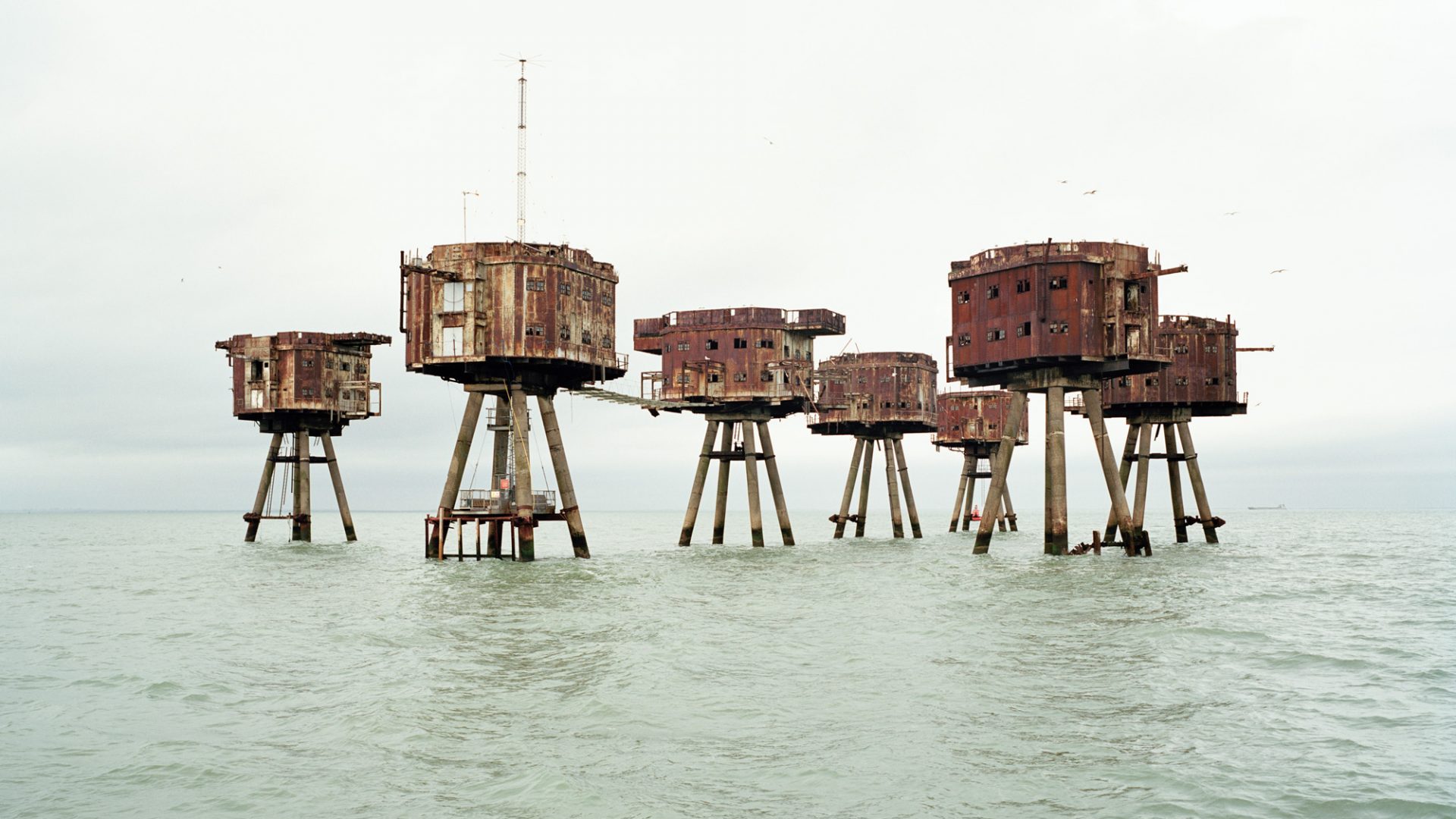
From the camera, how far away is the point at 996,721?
59.3ft

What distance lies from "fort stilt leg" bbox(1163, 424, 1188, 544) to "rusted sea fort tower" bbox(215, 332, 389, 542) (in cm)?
4304

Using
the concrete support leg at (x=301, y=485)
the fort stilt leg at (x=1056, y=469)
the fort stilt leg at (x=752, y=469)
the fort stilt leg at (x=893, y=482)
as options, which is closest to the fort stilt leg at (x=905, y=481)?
the fort stilt leg at (x=893, y=482)

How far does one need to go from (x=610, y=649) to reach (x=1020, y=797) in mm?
13061

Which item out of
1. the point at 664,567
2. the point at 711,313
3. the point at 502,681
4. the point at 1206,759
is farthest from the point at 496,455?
the point at 1206,759

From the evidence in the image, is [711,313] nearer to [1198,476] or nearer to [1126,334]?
[1126,334]

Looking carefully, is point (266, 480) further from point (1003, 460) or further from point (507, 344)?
point (1003, 460)

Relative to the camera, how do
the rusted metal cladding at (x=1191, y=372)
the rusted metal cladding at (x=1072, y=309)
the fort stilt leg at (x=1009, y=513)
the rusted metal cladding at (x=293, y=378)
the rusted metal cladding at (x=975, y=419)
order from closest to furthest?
the rusted metal cladding at (x=1072, y=309) → the rusted metal cladding at (x=1191, y=372) → the rusted metal cladding at (x=293, y=378) → the rusted metal cladding at (x=975, y=419) → the fort stilt leg at (x=1009, y=513)

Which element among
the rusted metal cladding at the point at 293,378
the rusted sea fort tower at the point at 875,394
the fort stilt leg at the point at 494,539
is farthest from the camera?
the rusted sea fort tower at the point at 875,394

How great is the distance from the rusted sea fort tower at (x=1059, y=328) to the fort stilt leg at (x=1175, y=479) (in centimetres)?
1170

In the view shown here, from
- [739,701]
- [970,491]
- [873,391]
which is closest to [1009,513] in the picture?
[970,491]

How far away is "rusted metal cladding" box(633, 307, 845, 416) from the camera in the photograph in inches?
2395

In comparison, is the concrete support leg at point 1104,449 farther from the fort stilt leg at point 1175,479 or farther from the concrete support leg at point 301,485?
the concrete support leg at point 301,485

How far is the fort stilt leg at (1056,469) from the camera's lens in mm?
47250

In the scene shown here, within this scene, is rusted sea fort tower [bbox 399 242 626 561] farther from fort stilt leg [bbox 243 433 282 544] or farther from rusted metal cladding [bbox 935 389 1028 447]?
rusted metal cladding [bbox 935 389 1028 447]
